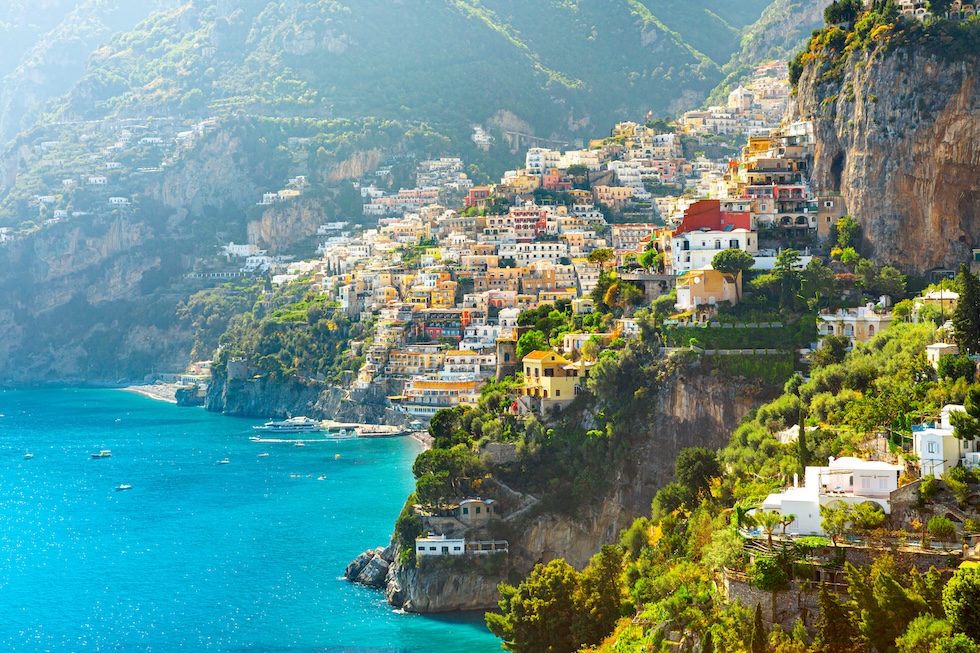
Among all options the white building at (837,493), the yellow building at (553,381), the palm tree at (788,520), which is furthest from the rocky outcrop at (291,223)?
the palm tree at (788,520)

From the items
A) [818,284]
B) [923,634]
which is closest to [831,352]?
[818,284]

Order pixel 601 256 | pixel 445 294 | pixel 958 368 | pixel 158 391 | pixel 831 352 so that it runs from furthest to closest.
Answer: pixel 158 391, pixel 445 294, pixel 601 256, pixel 831 352, pixel 958 368

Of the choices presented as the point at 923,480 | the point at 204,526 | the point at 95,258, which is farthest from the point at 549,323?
the point at 95,258

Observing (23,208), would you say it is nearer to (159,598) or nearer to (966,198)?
(159,598)

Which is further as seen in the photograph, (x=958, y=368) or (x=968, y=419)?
(x=958, y=368)

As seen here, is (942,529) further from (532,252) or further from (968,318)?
(532,252)

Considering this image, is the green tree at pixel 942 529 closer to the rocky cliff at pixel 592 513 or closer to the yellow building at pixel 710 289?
the rocky cliff at pixel 592 513
